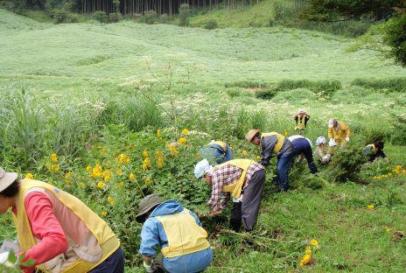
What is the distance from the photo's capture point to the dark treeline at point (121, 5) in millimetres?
74062

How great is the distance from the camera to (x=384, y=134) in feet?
47.9

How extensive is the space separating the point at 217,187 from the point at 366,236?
7.17 ft

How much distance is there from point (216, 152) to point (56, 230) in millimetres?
4855

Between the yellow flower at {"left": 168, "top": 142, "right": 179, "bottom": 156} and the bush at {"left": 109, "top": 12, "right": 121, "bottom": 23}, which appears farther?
the bush at {"left": 109, "top": 12, "right": 121, "bottom": 23}

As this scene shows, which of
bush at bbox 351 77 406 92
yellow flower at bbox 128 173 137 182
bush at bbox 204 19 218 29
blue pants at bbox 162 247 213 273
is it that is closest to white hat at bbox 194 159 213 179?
yellow flower at bbox 128 173 137 182

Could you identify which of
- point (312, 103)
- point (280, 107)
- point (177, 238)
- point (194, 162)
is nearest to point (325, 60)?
point (312, 103)

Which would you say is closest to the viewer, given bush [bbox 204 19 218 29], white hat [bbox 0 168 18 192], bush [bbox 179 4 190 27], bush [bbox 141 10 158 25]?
white hat [bbox 0 168 18 192]

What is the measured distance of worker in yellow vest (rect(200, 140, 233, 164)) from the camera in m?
7.68

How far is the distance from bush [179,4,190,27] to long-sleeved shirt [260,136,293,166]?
5881 cm

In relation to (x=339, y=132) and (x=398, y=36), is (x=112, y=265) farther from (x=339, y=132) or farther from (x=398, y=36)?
(x=398, y=36)

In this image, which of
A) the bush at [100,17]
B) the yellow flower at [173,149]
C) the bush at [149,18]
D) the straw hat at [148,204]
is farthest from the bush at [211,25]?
the straw hat at [148,204]

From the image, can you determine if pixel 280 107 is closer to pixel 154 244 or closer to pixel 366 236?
pixel 366 236

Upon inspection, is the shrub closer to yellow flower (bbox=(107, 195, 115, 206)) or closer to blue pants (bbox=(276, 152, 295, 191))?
blue pants (bbox=(276, 152, 295, 191))

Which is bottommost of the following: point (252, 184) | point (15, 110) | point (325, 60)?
point (325, 60)
